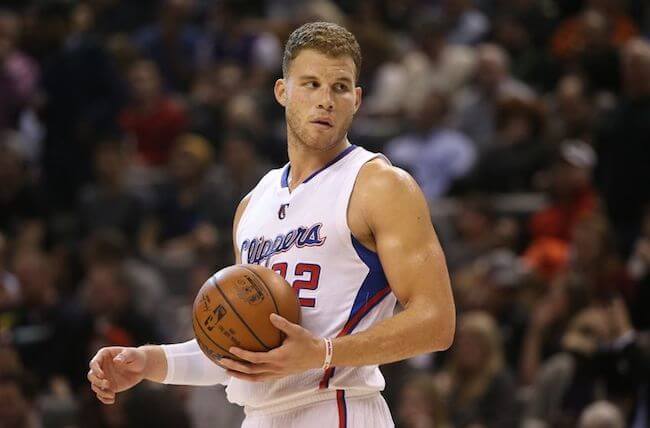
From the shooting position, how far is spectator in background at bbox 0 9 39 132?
1290 cm

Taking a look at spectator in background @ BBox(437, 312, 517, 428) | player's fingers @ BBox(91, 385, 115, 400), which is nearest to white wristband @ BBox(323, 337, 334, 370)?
player's fingers @ BBox(91, 385, 115, 400)

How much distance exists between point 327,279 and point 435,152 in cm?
725

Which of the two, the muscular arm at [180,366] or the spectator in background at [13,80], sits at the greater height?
the spectator in background at [13,80]

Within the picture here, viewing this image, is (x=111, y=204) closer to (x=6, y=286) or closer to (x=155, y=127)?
(x=155, y=127)

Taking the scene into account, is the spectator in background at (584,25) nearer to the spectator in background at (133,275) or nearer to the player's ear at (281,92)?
the spectator in background at (133,275)

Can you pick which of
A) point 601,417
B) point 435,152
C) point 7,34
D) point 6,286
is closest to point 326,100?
point 601,417

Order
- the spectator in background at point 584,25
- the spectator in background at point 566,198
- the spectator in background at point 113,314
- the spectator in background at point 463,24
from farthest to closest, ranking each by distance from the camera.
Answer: the spectator in background at point 463,24 → the spectator in background at point 584,25 → the spectator in background at point 566,198 → the spectator in background at point 113,314

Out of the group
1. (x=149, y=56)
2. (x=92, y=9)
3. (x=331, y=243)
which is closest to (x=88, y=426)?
(x=331, y=243)

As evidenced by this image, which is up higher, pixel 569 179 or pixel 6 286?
pixel 569 179

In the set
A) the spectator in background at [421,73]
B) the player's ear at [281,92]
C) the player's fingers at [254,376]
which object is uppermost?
the spectator in background at [421,73]

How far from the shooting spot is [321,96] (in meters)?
4.27

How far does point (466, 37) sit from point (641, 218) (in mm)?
4200

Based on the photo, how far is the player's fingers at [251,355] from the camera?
383cm

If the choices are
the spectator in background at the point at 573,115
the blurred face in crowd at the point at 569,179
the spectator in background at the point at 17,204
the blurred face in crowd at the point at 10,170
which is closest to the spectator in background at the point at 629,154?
the blurred face in crowd at the point at 569,179
